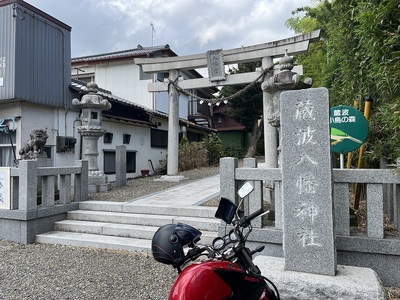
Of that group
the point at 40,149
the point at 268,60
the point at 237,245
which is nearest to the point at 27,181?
the point at 40,149

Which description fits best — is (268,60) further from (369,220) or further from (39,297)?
(39,297)

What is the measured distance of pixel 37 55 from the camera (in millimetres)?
8773

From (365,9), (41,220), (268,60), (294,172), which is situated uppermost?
(268,60)

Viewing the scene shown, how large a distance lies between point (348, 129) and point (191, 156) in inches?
452

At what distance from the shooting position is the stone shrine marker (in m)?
2.98

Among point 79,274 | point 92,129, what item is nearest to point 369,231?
point 79,274

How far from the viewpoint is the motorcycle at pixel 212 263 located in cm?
181

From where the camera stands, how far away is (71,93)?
9.85 meters

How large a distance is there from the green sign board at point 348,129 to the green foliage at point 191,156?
10920 millimetres

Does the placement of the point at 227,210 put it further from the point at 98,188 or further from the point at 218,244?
the point at 98,188

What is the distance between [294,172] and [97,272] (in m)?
2.98

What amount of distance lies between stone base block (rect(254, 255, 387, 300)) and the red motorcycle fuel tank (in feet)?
3.15

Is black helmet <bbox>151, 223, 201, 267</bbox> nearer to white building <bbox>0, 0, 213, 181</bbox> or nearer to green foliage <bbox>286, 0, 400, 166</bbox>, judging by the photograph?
green foliage <bbox>286, 0, 400, 166</bbox>

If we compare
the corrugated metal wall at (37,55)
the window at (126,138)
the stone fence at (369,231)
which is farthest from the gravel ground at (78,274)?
the window at (126,138)
